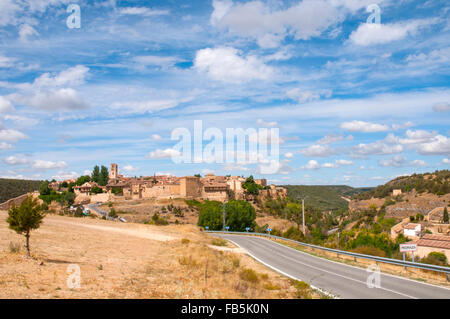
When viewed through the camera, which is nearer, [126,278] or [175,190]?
[126,278]

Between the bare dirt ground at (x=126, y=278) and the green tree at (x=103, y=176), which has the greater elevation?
the green tree at (x=103, y=176)

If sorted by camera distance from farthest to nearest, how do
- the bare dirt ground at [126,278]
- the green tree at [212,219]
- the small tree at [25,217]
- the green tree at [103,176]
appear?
1. the green tree at [103,176]
2. the green tree at [212,219]
3. the small tree at [25,217]
4. the bare dirt ground at [126,278]

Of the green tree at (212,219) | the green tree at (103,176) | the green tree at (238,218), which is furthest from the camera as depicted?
the green tree at (103,176)

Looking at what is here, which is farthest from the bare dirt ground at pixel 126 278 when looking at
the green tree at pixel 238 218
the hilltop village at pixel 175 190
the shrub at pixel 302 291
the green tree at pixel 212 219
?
the hilltop village at pixel 175 190

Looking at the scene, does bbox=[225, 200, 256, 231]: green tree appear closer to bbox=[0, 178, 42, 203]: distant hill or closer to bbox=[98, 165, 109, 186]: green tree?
bbox=[98, 165, 109, 186]: green tree

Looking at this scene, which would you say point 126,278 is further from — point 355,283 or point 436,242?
point 436,242

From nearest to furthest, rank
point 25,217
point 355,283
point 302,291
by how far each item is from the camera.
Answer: point 302,291 → point 355,283 → point 25,217

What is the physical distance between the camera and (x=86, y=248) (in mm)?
20844

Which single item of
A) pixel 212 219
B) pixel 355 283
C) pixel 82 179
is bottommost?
pixel 212 219

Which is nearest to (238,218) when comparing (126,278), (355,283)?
(355,283)

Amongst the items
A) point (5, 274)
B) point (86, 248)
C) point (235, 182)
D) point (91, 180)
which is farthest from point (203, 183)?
point (5, 274)

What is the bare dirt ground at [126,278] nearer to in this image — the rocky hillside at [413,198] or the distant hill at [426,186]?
the rocky hillside at [413,198]

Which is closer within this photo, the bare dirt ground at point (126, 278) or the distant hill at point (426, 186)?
the bare dirt ground at point (126, 278)
